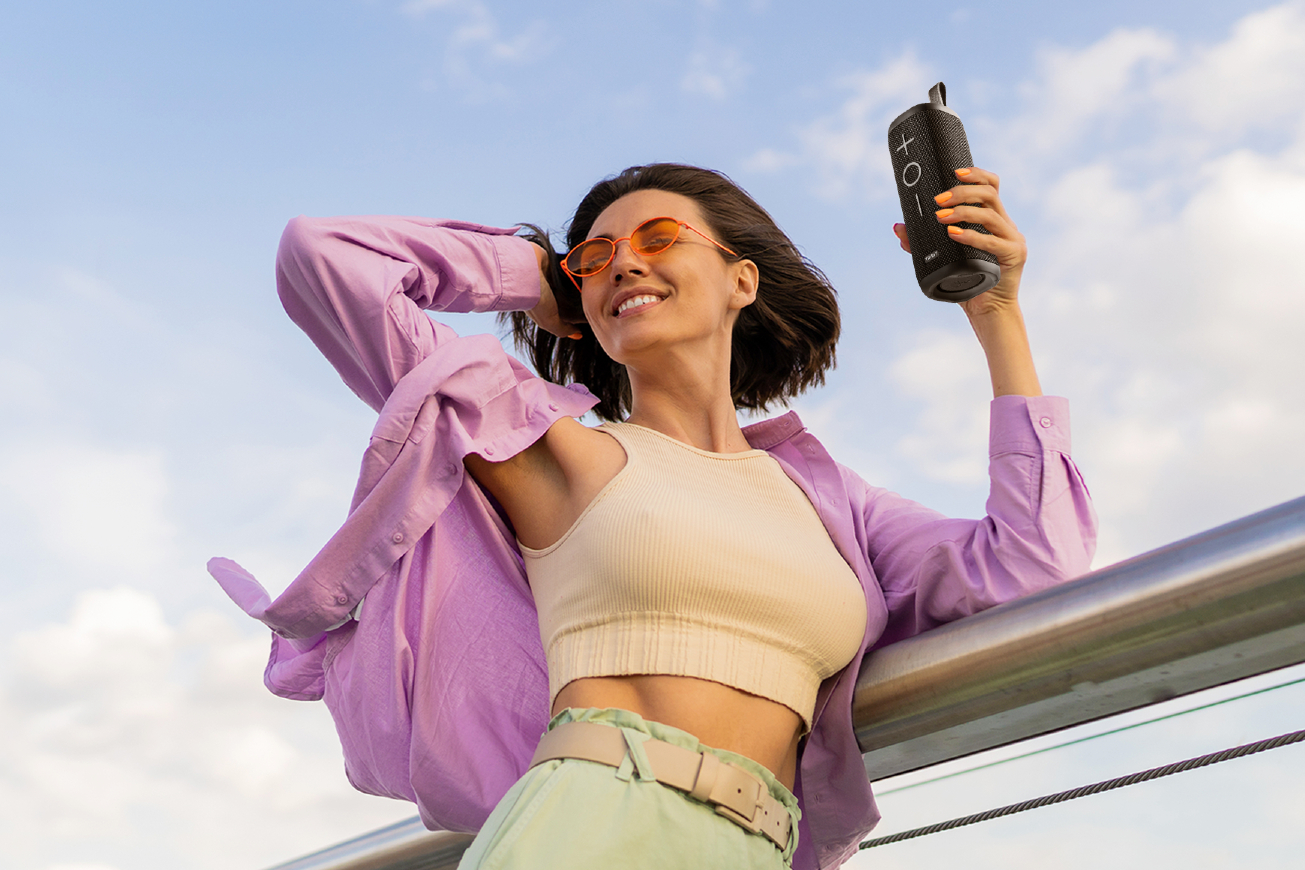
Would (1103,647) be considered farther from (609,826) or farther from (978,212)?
(978,212)

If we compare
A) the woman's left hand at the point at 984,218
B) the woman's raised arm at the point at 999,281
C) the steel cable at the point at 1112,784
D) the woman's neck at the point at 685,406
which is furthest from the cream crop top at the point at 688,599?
A: the woman's left hand at the point at 984,218

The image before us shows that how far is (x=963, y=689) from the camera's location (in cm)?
152

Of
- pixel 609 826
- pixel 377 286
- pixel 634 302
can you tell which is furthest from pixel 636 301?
pixel 609 826

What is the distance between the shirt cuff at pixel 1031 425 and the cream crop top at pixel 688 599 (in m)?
0.37

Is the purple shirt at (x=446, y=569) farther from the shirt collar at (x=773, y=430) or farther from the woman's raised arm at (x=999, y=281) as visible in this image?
the shirt collar at (x=773, y=430)

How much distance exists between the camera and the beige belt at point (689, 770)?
159cm

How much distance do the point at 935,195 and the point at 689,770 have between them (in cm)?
103

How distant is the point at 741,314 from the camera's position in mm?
2703

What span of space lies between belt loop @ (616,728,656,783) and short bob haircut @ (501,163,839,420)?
1.13m

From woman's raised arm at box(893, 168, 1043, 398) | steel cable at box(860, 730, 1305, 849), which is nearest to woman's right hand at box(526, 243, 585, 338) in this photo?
woman's raised arm at box(893, 168, 1043, 398)

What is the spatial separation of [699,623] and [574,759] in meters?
0.29

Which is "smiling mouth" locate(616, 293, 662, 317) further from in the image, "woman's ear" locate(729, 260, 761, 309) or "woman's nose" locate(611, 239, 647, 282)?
"woman's ear" locate(729, 260, 761, 309)

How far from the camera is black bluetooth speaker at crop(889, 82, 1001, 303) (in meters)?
1.93

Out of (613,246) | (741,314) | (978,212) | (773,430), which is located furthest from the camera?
(741,314)
